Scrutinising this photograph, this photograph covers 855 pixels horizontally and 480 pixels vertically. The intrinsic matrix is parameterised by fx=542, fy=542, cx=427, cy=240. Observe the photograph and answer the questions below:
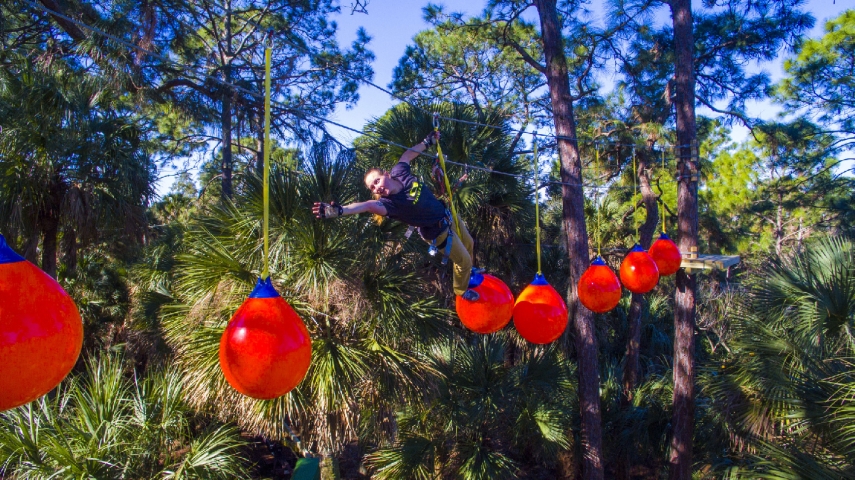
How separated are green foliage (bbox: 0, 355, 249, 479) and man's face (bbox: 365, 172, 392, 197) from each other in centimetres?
329

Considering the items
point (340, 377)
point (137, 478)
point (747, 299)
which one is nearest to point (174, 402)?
point (137, 478)

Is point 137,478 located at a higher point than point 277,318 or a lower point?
lower

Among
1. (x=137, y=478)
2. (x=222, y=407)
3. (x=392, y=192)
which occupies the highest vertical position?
(x=392, y=192)

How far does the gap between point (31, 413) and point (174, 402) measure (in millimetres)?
1265

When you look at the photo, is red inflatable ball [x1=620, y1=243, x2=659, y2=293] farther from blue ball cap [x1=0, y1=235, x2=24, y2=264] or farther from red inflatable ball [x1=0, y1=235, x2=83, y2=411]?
blue ball cap [x1=0, y1=235, x2=24, y2=264]

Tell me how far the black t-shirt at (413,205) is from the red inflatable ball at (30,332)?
2.13 metres

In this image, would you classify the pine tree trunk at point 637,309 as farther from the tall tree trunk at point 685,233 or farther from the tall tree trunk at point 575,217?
the tall tree trunk at point 575,217

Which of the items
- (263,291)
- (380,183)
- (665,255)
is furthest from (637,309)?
(263,291)

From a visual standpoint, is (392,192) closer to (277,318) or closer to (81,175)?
(277,318)

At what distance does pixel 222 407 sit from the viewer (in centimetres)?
579

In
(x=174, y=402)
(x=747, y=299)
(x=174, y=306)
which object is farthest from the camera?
A: (x=747, y=299)

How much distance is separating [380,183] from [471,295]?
3.64 feet

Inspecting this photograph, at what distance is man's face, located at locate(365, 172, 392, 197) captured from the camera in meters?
3.78

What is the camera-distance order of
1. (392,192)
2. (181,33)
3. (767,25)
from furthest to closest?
1. (181,33)
2. (767,25)
3. (392,192)
